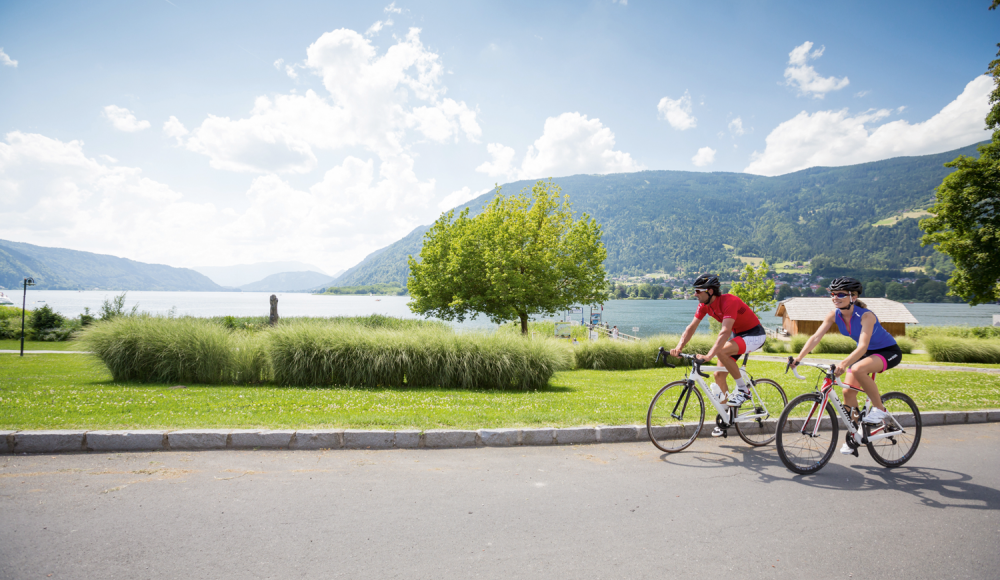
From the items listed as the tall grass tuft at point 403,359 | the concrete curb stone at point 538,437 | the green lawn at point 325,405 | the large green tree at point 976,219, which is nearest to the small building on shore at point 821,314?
the large green tree at point 976,219

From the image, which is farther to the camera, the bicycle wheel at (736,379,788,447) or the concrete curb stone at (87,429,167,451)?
the bicycle wheel at (736,379,788,447)

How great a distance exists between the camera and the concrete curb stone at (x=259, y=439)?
18.2ft

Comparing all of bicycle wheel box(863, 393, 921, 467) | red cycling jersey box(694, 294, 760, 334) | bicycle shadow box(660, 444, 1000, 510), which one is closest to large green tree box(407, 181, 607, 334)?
red cycling jersey box(694, 294, 760, 334)

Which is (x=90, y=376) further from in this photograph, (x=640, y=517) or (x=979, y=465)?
(x=979, y=465)

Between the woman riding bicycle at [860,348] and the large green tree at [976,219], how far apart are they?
63.2 ft

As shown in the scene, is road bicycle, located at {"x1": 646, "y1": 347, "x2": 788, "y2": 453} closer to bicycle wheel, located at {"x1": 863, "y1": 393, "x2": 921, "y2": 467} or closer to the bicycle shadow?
the bicycle shadow

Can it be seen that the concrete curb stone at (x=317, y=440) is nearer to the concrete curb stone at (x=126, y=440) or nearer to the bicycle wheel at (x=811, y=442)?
the concrete curb stone at (x=126, y=440)

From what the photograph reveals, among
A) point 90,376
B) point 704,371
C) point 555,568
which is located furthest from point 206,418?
point 90,376

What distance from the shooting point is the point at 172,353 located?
10.7m

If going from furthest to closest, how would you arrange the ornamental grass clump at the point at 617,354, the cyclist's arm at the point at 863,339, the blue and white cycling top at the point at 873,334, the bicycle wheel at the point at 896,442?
the ornamental grass clump at the point at 617,354 → the bicycle wheel at the point at 896,442 → the blue and white cycling top at the point at 873,334 → the cyclist's arm at the point at 863,339

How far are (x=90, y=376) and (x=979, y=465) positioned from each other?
17465 mm

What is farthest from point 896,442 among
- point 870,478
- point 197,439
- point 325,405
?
point 197,439

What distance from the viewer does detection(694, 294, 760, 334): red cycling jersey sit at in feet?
18.6

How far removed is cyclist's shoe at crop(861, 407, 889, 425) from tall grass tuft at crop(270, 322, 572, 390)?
281 inches
